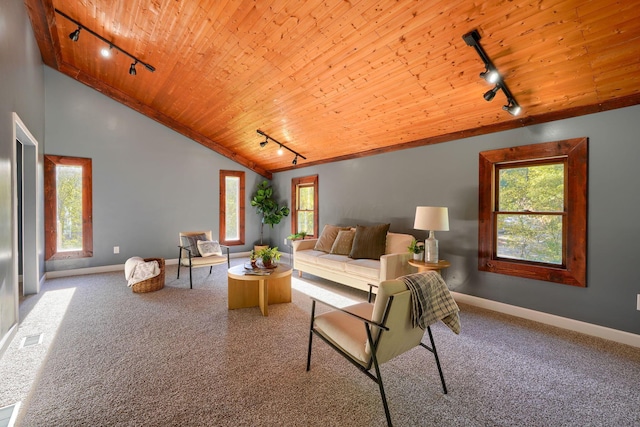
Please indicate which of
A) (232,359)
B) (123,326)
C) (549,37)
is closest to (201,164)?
(123,326)

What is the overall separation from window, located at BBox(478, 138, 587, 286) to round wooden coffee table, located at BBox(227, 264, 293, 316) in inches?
97.0

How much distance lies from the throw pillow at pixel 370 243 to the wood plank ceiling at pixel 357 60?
1381 millimetres

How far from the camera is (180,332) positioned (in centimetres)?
279

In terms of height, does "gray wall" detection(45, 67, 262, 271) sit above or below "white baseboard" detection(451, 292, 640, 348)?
above

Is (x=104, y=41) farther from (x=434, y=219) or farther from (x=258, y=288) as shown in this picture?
(x=434, y=219)

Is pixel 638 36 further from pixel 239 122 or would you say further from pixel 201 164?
pixel 201 164

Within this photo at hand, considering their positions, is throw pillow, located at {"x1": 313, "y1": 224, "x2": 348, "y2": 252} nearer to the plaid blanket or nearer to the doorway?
the plaid blanket

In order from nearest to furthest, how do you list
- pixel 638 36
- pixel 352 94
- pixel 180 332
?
pixel 638 36 < pixel 180 332 < pixel 352 94

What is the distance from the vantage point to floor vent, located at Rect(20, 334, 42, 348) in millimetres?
2508

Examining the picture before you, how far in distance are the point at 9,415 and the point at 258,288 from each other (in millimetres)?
2188

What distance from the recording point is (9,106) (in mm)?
2652

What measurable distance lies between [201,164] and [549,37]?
603 cm

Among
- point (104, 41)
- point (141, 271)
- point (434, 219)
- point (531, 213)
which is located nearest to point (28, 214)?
point (141, 271)

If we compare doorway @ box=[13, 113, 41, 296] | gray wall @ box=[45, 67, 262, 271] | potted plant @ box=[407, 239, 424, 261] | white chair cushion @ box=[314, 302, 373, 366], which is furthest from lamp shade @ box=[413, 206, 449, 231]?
doorway @ box=[13, 113, 41, 296]
